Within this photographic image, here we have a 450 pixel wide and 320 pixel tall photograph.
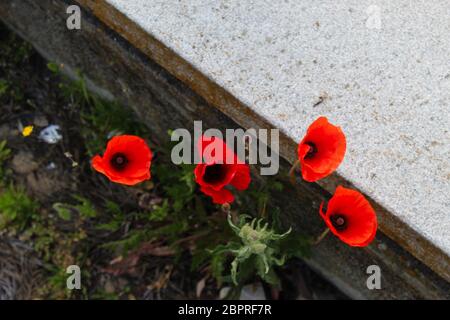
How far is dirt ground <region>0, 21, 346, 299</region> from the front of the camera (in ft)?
7.73

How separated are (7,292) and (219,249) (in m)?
1.10

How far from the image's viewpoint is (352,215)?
167cm

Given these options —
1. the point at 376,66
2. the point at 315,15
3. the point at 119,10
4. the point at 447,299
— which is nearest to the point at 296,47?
the point at 315,15

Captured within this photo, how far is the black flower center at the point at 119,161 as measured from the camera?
1.75 meters

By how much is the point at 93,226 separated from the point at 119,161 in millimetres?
786

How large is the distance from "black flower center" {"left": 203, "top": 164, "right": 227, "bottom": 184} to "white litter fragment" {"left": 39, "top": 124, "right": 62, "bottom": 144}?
1058 millimetres

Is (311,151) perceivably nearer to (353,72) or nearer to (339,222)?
(339,222)

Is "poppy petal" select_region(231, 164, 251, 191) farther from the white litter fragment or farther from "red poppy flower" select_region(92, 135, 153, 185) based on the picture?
the white litter fragment

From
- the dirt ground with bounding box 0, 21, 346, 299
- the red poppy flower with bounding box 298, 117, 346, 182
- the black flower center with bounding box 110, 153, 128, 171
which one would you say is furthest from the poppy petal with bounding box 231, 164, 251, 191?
the dirt ground with bounding box 0, 21, 346, 299

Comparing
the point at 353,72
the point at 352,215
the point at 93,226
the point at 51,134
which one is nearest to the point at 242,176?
the point at 352,215

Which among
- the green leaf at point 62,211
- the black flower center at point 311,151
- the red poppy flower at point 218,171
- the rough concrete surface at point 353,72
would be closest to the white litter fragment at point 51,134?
the green leaf at point 62,211

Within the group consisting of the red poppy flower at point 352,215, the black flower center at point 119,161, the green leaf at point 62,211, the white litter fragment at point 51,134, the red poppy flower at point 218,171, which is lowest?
the red poppy flower at point 352,215

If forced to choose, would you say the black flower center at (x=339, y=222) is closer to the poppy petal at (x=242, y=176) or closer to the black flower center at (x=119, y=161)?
the poppy petal at (x=242, y=176)

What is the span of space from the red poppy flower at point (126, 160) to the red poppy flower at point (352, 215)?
21.5 inches
